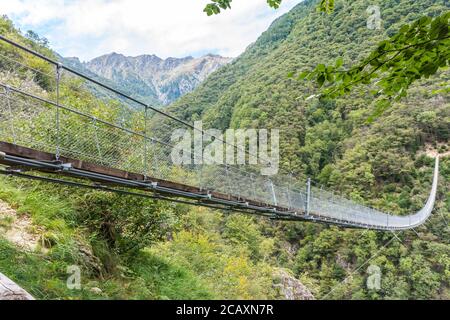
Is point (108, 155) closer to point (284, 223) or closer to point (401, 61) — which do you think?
point (401, 61)

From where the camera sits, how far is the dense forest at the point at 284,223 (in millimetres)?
3645

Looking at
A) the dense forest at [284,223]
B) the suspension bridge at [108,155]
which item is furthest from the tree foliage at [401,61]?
the suspension bridge at [108,155]

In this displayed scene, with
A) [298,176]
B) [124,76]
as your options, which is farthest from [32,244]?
[124,76]

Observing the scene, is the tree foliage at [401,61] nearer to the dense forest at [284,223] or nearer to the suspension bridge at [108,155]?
the dense forest at [284,223]

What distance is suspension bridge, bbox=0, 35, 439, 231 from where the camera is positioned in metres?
1.83

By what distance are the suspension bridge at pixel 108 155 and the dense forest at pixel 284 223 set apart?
574 millimetres

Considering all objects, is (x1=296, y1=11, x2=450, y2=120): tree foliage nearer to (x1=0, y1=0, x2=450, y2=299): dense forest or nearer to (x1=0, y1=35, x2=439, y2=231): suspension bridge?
(x1=0, y1=0, x2=450, y2=299): dense forest

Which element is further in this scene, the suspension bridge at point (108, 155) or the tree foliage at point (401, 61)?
the suspension bridge at point (108, 155)

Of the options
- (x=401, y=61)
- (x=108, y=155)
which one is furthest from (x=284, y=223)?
(x=401, y=61)

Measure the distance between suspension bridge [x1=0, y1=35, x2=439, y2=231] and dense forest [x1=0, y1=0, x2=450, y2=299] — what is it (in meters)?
0.57

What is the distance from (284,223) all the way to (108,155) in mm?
17983

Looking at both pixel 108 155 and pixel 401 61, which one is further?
pixel 108 155

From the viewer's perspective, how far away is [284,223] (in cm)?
2022

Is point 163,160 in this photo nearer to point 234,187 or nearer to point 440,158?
point 234,187
